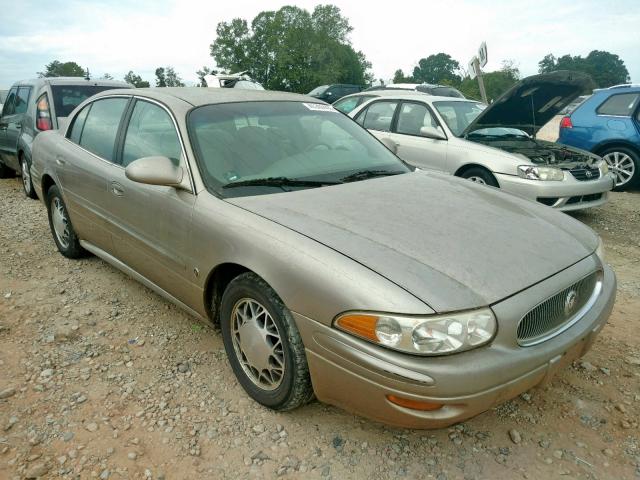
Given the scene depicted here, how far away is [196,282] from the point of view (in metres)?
2.62

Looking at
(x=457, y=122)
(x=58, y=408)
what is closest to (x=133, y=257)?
(x=58, y=408)

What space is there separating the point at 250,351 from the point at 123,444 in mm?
684

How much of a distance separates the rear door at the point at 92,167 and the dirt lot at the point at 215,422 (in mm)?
729

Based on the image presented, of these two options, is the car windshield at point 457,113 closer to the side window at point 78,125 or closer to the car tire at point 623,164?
the car tire at point 623,164

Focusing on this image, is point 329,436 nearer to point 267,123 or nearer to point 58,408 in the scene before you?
point 58,408

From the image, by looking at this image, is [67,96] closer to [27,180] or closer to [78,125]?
[27,180]

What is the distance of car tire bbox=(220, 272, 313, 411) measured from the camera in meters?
2.12

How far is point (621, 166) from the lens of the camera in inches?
294

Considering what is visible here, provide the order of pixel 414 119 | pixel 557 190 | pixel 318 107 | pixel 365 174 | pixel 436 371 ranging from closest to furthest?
pixel 436 371
pixel 365 174
pixel 318 107
pixel 557 190
pixel 414 119

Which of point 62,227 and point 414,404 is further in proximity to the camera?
point 62,227

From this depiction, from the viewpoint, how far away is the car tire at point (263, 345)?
212 cm

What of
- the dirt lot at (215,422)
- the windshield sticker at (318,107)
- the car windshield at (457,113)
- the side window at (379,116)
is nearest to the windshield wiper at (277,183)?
the windshield sticker at (318,107)

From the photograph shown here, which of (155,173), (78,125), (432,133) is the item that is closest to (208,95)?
(155,173)

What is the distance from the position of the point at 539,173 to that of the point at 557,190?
258mm
